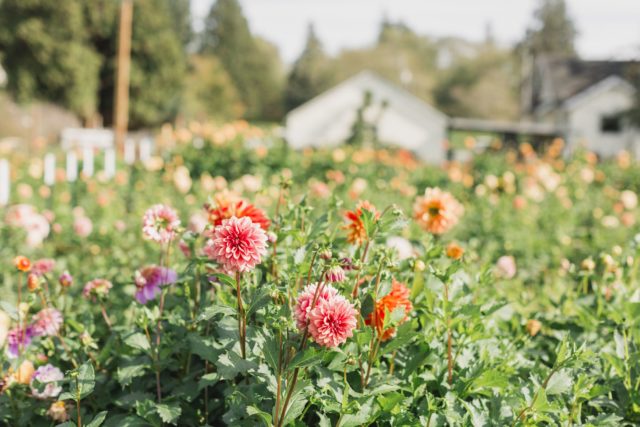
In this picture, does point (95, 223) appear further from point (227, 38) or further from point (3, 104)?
point (227, 38)

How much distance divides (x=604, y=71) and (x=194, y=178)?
23.5 m

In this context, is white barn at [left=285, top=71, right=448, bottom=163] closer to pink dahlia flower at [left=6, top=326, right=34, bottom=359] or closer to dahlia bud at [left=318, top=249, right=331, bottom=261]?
pink dahlia flower at [left=6, top=326, right=34, bottom=359]

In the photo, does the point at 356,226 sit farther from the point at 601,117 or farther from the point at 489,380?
the point at 601,117

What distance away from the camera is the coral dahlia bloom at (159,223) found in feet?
5.77

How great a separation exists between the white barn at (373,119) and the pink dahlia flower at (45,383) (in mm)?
21740

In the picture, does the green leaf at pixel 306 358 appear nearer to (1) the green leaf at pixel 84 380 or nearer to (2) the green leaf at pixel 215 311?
(2) the green leaf at pixel 215 311

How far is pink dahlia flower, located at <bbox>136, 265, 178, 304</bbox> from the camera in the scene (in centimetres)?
191

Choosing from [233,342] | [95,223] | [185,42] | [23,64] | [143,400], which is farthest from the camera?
[185,42]

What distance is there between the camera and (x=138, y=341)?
174 centimetres

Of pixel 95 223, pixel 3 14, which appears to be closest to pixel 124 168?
pixel 95 223

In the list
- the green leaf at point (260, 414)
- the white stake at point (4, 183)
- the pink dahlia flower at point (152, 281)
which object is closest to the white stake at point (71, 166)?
the white stake at point (4, 183)

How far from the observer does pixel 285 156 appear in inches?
361

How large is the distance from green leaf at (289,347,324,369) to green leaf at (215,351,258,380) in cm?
17

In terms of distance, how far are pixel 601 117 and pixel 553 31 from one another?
23.2 meters
